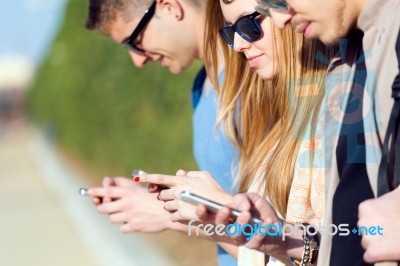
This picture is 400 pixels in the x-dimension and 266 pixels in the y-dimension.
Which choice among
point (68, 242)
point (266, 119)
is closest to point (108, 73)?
point (68, 242)

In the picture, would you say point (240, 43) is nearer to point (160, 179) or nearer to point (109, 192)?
point (160, 179)

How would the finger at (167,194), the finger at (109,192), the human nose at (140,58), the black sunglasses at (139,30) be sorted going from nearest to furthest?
the finger at (167,194) → the finger at (109,192) → the black sunglasses at (139,30) → the human nose at (140,58)

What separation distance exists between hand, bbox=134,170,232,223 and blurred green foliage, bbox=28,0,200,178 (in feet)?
6.75

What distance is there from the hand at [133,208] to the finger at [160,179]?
1.60 feet

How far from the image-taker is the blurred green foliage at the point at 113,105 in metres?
8.45

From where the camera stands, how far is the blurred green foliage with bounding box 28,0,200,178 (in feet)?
27.7

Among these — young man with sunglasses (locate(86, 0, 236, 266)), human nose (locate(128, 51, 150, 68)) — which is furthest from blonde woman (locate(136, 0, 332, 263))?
human nose (locate(128, 51, 150, 68))

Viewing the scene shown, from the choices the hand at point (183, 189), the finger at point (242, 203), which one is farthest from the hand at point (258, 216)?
the hand at point (183, 189)

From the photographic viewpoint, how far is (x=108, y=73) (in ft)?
41.3

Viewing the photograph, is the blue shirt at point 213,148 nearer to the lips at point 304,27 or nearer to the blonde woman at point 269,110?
the blonde woman at point 269,110

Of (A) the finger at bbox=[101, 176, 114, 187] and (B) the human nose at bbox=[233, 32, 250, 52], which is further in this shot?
(A) the finger at bbox=[101, 176, 114, 187]

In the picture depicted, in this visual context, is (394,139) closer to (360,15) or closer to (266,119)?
(360,15)

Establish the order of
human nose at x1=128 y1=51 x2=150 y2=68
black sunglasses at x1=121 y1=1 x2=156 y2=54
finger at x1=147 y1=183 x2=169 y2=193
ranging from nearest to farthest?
1. finger at x1=147 y1=183 x2=169 y2=193
2. black sunglasses at x1=121 y1=1 x2=156 y2=54
3. human nose at x1=128 y1=51 x2=150 y2=68

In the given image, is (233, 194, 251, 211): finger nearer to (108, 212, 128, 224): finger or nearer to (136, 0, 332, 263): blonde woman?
(136, 0, 332, 263): blonde woman
